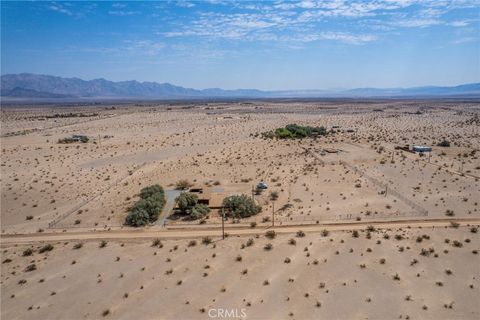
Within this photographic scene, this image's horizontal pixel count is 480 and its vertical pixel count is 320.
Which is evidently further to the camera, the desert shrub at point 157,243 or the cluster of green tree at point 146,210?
the cluster of green tree at point 146,210

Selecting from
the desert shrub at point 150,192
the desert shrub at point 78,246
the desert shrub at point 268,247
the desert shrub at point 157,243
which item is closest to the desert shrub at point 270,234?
the desert shrub at point 268,247

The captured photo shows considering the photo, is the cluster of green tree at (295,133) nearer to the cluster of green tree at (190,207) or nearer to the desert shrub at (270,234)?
the cluster of green tree at (190,207)

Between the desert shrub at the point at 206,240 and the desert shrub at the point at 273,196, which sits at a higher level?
the desert shrub at the point at 273,196

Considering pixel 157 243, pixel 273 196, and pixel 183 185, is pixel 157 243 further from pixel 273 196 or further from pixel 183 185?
pixel 183 185

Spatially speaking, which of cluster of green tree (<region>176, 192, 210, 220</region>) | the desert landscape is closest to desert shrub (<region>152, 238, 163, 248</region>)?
the desert landscape

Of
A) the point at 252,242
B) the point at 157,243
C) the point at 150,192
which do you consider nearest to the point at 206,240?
the point at 252,242

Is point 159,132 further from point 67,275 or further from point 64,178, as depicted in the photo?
point 67,275

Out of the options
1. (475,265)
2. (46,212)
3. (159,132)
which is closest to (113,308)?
(46,212)
